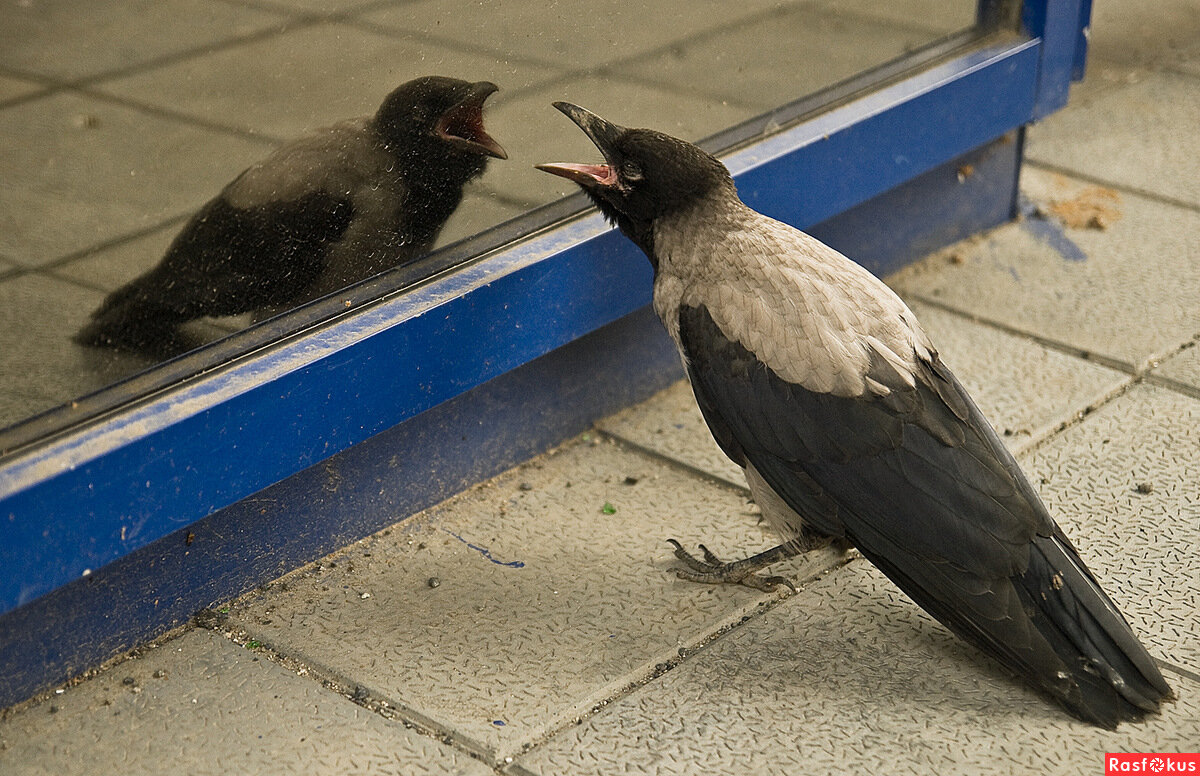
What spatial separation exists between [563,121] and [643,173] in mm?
575

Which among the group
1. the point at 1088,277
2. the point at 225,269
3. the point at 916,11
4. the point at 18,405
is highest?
the point at 916,11

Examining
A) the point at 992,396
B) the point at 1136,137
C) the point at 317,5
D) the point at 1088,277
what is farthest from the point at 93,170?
the point at 1136,137

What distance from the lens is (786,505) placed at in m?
3.04

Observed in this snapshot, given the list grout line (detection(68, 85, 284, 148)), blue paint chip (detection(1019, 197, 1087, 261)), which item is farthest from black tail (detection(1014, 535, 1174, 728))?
blue paint chip (detection(1019, 197, 1087, 261))

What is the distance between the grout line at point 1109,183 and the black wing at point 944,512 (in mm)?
2746

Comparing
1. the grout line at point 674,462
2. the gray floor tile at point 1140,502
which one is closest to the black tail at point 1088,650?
the gray floor tile at point 1140,502

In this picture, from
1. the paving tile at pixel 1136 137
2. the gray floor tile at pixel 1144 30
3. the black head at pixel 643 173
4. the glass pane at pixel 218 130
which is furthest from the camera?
the gray floor tile at pixel 1144 30

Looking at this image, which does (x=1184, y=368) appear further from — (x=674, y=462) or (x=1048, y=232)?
(x=674, y=462)

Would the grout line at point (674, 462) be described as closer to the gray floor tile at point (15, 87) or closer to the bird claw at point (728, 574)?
the bird claw at point (728, 574)

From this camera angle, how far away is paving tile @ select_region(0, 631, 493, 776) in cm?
266

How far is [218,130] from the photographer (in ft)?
9.54

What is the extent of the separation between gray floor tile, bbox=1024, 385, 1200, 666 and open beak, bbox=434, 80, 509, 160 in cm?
174

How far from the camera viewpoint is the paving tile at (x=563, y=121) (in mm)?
3492

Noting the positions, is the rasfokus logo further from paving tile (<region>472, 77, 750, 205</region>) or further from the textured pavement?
paving tile (<region>472, 77, 750, 205</region>)
